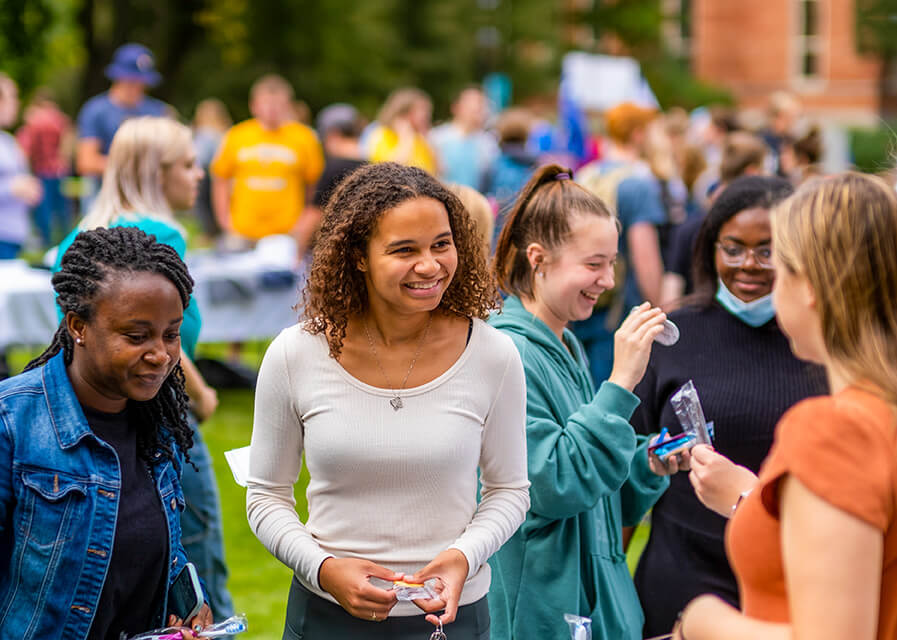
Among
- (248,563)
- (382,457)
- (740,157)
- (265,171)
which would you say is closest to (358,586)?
(382,457)

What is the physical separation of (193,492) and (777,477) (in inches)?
98.6

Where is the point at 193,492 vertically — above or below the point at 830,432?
below

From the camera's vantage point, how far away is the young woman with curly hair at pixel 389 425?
2.56 m

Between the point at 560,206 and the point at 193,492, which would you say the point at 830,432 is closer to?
the point at 560,206

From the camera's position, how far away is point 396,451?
254 centimetres

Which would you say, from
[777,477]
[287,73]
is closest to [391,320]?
[777,477]

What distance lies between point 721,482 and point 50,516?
1378 mm

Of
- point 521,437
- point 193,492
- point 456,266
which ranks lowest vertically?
point 193,492

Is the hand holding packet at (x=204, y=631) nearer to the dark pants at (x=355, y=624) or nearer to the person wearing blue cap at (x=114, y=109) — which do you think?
the dark pants at (x=355, y=624)

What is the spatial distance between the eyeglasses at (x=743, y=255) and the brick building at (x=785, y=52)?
135ft

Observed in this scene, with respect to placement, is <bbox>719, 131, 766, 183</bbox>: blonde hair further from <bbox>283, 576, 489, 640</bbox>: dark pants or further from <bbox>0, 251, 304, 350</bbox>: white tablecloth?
<bbox>283, 576, 489, 640</bbox>: dark pants

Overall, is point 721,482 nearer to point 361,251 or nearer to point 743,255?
point 361,251

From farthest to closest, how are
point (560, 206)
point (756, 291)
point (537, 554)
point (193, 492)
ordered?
point (193, 492)
point (756, 291)
point (560, 206)
point (537, 554)

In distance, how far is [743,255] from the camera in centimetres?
362
